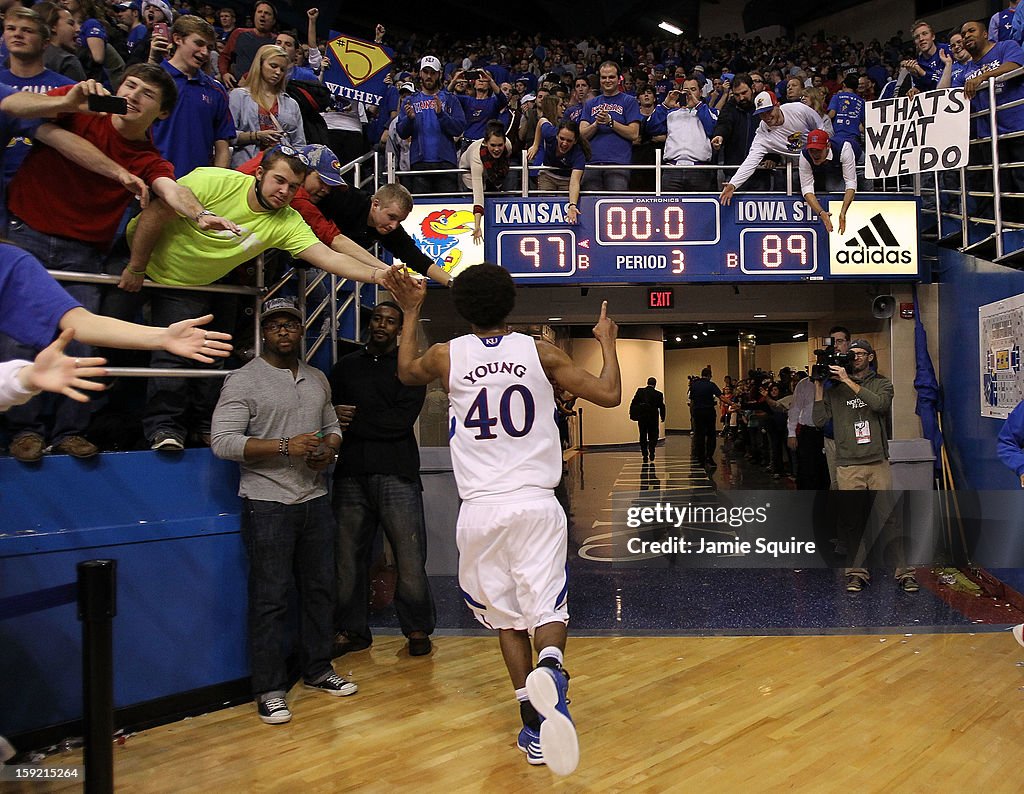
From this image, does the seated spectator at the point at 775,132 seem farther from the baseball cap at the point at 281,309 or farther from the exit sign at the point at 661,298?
the baseball cap at the point at 281,309

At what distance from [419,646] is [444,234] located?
4.27m

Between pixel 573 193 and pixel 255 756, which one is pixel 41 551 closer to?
pixel 255 756

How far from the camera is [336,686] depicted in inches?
166

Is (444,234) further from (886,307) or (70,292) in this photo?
(886,307)

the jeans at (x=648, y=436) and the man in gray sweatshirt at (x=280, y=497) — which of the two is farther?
the jeans at (x=648, y=436)

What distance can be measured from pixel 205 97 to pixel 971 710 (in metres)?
5.12

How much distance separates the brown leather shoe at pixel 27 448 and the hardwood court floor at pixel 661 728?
1276mm

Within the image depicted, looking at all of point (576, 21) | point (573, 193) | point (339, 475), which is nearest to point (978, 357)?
point (573, 193)

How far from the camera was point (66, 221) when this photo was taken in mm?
3676

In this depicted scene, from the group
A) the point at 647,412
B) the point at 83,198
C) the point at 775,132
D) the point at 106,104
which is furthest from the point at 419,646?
the point at 647,412

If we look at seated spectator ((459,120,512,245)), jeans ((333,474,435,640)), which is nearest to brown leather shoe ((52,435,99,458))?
jeans ((333,474,435,640))

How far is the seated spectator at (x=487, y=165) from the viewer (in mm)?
7715

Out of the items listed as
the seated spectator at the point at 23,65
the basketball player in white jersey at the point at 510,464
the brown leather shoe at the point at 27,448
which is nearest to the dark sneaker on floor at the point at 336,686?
the basketball player in white jersey at the point at 510,464

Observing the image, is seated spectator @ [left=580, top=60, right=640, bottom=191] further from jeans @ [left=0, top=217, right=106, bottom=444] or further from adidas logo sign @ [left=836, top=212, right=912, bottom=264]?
jeans @ [left=0, top=217, right=106, bottom=444]
